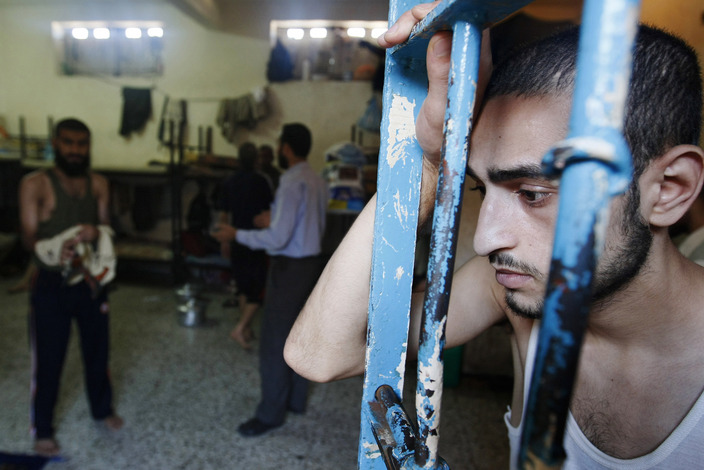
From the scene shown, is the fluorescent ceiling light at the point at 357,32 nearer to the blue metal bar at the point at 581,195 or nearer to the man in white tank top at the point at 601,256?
the man in white tank top at the point at 601,256

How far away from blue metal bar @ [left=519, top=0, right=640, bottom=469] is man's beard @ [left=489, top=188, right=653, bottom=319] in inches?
15.6

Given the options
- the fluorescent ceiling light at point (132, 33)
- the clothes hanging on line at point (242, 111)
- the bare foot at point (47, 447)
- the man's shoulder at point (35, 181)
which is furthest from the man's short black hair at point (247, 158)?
the fluorescent ceiling light at point (132, 33)

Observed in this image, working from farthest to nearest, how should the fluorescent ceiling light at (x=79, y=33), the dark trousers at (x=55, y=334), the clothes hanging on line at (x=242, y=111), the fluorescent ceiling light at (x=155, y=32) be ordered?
the fluorescent ceiling light at (x=79, y=33) → the fluorescent ceiling light at (x=155, y=32) → the clothes hanging on line at (x=242, y=111) → the dark trousers at (x=55, y=334)

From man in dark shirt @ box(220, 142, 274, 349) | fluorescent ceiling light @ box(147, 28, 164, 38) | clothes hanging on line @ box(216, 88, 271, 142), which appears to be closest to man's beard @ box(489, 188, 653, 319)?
man in dark shirt @ box(220, 142, 274, 349)

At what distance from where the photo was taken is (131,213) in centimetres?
719

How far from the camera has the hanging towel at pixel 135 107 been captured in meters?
7.63

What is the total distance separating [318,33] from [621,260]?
7640 mm

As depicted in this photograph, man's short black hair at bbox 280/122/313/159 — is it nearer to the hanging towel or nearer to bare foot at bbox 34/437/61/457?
bare foot at bbox 34/437/61/457

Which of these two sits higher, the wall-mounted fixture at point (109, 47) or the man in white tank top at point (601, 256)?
the wall-mounted fixture at point (109, 47)

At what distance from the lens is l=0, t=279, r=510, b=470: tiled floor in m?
2.69

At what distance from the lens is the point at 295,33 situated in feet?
24.8

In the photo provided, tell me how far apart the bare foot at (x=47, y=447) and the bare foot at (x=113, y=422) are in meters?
0.30

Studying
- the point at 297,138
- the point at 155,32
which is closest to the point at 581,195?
the point at 297,138

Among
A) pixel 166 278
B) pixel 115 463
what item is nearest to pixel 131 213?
pixel 166 278
